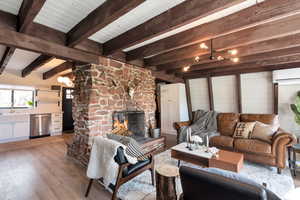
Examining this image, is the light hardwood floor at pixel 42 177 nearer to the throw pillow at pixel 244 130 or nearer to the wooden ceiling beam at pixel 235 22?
the throw pillow at pixel 244 130

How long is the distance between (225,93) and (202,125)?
171 centimetres

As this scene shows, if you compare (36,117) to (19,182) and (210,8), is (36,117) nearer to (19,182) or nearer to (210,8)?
(19,182)

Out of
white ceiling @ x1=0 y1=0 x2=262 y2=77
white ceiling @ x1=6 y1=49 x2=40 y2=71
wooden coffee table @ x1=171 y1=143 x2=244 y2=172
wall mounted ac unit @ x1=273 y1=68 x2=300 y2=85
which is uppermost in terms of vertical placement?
white ceiling @ x1=0 y1=0 x2=262 y2=77

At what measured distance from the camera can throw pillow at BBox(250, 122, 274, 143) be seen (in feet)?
9.87

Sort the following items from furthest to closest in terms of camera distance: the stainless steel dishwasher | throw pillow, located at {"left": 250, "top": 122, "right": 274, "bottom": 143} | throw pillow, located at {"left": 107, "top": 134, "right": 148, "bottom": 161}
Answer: the stainless steel dishwasher < throw pillow, located at {"left": 250, "top": 122, "right": 274, "bottom": 143} < throw pillow, located at {"left": 107, "top": 134, "right": 148, "bottom": 161}

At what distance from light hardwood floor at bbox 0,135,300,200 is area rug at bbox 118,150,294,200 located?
0.20 meters

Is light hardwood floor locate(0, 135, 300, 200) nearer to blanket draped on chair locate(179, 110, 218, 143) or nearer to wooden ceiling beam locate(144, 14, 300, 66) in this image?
blanket draped on chair locate(179, 110, 218, 143)

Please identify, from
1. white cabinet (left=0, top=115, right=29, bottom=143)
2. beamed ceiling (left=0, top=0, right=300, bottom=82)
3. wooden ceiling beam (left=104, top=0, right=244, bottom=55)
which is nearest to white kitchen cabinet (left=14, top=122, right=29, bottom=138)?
white cabinet (left=0, top=115, right=29, bottom=143)

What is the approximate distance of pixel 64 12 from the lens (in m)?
1.98

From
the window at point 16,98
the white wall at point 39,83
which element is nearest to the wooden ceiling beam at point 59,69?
the white wall at point 39,83

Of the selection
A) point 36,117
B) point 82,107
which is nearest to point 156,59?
point 82,107

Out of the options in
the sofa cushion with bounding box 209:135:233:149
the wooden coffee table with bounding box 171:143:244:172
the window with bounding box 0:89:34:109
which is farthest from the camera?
the window with bounding box 0:89:34:109

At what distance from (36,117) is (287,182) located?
7217 millimetres

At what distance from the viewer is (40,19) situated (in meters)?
2.20
